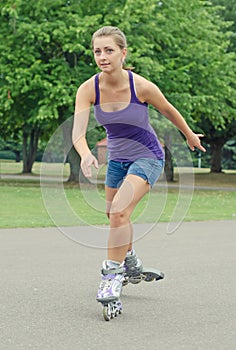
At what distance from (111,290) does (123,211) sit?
0.59 m

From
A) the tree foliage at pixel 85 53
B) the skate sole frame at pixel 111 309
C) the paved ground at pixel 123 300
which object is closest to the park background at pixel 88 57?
the tree foliage at pixel 85 53

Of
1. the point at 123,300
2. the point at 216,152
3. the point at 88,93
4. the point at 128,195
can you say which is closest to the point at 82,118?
the point at 88,93

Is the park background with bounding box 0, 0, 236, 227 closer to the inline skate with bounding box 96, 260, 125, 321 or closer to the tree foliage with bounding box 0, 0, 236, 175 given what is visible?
the tree foliage with bounding box 0, 0, 236, 175

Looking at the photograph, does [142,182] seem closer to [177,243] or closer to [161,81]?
[177,243]

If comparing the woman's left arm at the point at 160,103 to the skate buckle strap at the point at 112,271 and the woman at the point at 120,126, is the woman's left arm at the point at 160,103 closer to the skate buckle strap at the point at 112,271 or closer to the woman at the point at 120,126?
the woman at the point at 120,126

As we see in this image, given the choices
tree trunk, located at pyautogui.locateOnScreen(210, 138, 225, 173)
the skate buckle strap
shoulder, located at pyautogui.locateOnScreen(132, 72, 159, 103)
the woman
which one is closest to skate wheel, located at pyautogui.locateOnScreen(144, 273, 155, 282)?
the woman

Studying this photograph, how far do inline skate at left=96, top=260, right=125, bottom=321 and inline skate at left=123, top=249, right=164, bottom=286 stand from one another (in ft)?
1.22

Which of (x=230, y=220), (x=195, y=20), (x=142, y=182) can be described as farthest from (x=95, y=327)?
(x=195, y=20)

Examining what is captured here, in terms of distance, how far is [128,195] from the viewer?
4652mm

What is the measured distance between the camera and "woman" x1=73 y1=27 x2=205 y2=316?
454cm

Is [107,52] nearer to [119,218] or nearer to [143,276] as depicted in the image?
[119,218]

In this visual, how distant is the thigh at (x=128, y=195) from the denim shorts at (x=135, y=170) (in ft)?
0.20

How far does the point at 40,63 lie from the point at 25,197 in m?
5.77

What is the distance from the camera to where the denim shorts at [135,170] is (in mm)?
4773
